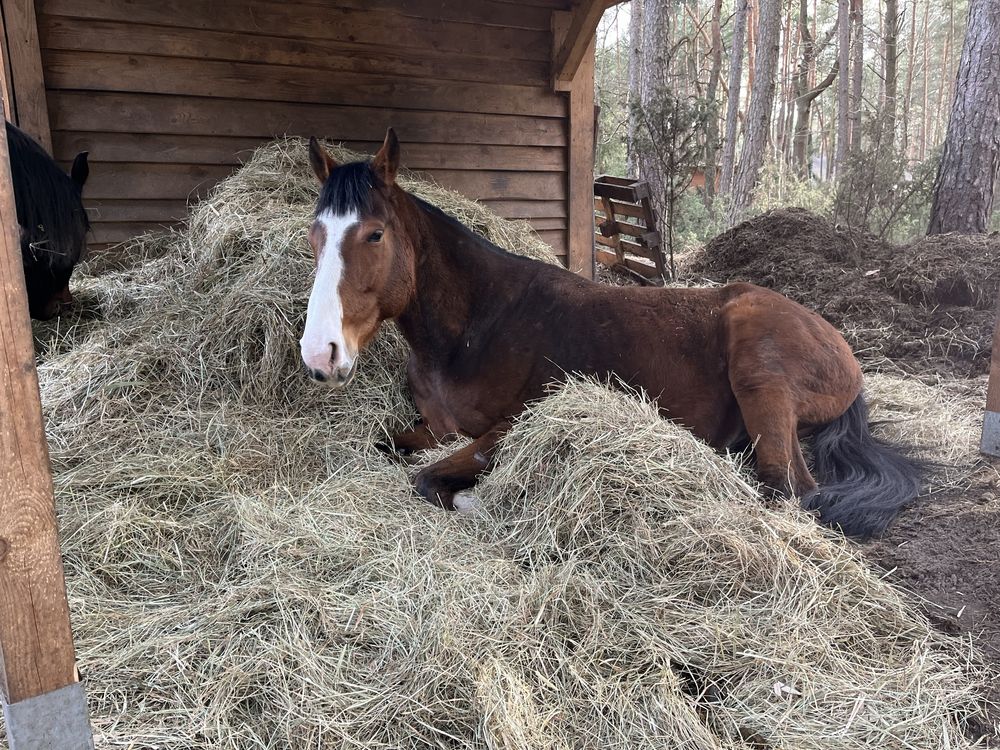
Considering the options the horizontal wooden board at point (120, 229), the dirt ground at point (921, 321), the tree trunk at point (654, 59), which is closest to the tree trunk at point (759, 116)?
the tree trunk at point (654, 59)

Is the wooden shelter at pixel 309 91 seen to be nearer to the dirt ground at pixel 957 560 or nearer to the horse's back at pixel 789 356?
the horse's back at pixel 789 356

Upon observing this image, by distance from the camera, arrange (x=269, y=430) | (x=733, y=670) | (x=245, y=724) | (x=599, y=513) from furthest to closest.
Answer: (x=269, y=430) < (x=599, y=513) < (x=733, y=670) < (x=245, y=724)

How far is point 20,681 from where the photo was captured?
4.93 feet

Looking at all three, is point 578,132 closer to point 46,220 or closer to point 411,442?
point 411,442

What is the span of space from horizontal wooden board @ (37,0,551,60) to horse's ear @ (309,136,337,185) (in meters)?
2.87

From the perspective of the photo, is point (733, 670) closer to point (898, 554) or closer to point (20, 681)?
point (898, 554)

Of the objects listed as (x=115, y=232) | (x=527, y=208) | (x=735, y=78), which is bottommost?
(x=115, y=232)

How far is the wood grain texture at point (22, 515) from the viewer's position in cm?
145

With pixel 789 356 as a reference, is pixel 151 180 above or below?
above

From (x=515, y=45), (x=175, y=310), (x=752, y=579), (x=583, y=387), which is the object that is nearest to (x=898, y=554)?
(x=752, y=579)

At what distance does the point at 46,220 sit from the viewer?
162 inches

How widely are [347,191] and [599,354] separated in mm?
1430

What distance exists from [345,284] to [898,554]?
97.7 inches

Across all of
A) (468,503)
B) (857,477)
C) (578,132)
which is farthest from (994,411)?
(578,132)
